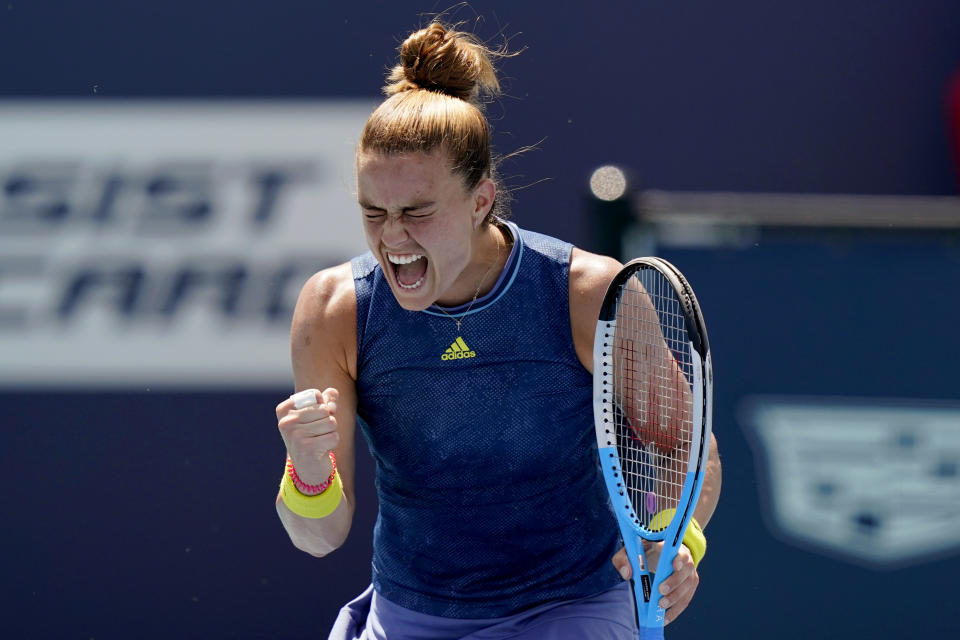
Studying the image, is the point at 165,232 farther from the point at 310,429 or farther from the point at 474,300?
the point at 310,429

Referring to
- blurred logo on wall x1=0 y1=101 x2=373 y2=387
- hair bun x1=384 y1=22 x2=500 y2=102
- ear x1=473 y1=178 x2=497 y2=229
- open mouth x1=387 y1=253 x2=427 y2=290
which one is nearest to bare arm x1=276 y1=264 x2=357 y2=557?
open mouth x1=387 y1=253 x2=427 y2=290

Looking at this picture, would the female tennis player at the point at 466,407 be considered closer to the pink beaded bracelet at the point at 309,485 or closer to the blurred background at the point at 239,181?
the pink beaded bracelet at the point at 309,485

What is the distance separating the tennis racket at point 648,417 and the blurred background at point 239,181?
130cm

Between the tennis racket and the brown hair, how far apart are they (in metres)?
0.33

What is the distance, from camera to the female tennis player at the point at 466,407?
209 cm

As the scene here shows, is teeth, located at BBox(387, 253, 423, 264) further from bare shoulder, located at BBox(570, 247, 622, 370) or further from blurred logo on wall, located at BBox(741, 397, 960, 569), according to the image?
blurred logo on wall, located at BBox(741, 397, 960, 569)

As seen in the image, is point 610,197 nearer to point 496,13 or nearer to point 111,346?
point 496,13

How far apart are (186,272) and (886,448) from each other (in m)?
1.98

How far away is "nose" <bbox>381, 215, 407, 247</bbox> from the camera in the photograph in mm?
1995

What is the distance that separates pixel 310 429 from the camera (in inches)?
74.0

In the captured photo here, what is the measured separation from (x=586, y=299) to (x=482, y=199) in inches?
10.3

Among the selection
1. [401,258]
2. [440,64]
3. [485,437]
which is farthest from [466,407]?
[440,64]

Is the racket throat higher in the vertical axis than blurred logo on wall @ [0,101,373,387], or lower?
lower

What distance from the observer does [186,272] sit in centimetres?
346
